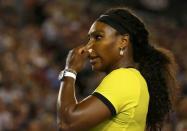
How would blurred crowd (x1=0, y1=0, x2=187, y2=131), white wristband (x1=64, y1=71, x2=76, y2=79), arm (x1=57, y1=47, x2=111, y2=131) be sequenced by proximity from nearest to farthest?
arm (x1=57, y1=47, x2=111, y2=131), white wristband (x1=64, y1=71, x2=76, y2=79), blurred crowd (x1=0, y1=0, x2=187, y2=131)

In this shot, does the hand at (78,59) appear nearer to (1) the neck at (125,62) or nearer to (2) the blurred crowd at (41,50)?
(1) the neck at (125,62)

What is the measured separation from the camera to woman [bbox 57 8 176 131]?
297 centimetres

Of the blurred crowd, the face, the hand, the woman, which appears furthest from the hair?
the blurred crowd

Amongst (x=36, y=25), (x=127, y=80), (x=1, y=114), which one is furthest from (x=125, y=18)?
(x=36, y=25)

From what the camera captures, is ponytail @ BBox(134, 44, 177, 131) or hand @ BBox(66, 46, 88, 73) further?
ponytail @ BBox(134, 44, 177, 131)

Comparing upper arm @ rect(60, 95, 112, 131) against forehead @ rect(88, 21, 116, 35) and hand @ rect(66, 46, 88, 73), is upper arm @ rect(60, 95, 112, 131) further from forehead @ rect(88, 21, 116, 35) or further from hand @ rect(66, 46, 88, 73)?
forehead @ rect(88, 21, 116, 35)

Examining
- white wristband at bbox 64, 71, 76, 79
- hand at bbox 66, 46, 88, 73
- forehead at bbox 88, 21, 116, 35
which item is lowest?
white wristband at bbox 64, 71, 76, 79

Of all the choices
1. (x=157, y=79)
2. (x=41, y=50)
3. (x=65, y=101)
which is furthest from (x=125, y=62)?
(x=41, y=50)

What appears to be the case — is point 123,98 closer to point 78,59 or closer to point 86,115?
point 86,115

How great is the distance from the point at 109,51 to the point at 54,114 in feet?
17.8

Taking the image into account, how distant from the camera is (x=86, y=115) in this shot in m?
2.94

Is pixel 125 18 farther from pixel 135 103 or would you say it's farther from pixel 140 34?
pixel 135 103

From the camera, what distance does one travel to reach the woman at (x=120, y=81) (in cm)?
297

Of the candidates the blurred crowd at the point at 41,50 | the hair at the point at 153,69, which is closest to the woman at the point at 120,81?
the hair at the point at 153,69
